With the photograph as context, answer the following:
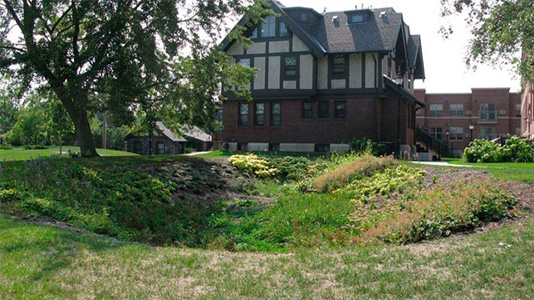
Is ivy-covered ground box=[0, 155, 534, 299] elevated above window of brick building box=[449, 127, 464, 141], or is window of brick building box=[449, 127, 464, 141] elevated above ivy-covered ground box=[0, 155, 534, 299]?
window of brick building box=[449, 127, 464, 141]

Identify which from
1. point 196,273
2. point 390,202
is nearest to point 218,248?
point 196,273

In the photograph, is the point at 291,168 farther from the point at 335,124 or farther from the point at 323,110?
the point at 323,110

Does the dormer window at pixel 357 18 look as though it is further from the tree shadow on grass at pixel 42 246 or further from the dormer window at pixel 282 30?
the tree shadow on grass at pixel 42 246

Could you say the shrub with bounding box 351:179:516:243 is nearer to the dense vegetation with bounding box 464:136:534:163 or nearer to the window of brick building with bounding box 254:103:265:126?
the dense vegetation with bounding box 464:136:534:163

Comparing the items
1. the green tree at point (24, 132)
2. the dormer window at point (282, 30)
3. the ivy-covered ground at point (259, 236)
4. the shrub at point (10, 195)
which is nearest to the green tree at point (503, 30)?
the ivy-covered ground at point (259, 236)

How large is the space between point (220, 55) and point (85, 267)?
13.9 metres

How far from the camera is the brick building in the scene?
58.6 m

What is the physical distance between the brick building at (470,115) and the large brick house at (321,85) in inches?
1217

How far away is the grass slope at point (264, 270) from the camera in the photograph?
5445 millimetres

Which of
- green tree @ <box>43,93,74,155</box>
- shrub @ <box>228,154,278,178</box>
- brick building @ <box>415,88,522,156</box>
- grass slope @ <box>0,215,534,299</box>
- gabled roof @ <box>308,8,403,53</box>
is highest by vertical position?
gabled roof @ <box>308,8,403,53</box>

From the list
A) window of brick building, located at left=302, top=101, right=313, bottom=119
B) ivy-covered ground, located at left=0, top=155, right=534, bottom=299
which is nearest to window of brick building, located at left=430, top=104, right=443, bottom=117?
window of brick building, located at left=302, top=101, right=313, bottom=119

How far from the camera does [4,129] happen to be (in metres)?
83.8

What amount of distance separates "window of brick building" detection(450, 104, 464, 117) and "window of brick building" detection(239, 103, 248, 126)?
37.3 m

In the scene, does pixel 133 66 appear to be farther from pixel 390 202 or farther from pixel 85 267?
pixel 85 267
